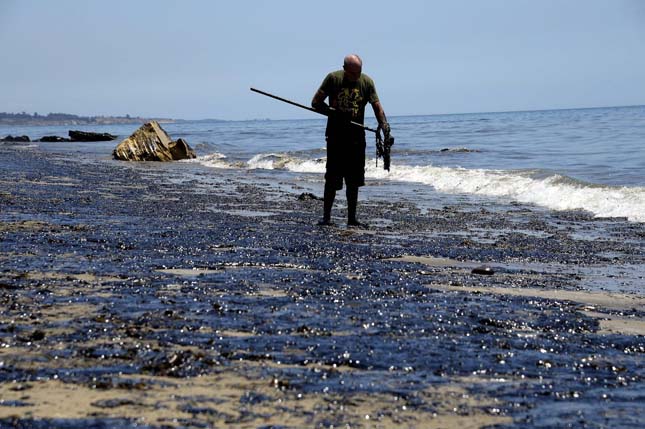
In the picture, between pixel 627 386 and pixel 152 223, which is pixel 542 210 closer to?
pixel 152 223

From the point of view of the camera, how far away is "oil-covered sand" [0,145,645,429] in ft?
9.49

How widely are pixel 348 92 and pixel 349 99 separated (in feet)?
0.27

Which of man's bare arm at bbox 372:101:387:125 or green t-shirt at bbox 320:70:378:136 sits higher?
green t-shirt at bbox 320:70:378:136

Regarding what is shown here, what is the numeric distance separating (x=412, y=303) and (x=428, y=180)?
1538 cm

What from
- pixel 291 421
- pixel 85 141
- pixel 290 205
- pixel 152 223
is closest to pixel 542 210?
pixel 290 205

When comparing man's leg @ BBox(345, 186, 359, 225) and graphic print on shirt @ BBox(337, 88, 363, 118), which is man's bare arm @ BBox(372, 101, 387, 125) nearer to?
graphic print on shirt @ BBox(337, 88, 363, 118)

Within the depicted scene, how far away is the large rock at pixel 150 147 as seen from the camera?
2916cm

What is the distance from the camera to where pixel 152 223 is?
342 inches

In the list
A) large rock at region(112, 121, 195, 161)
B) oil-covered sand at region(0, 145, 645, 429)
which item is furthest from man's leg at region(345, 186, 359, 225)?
large rock at region(112, 121, 195, 161)

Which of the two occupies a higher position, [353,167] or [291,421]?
[353,167]

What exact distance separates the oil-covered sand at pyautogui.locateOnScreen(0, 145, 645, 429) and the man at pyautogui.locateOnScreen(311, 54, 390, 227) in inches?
45.4

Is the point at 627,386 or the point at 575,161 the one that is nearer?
the point at 627,386

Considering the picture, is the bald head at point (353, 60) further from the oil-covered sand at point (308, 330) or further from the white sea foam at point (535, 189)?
the white sea foam at point (535, 189)

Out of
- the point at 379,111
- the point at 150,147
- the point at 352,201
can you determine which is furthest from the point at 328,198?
the point at 150,147
